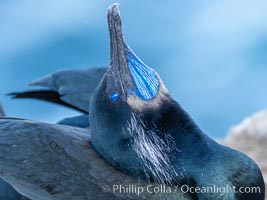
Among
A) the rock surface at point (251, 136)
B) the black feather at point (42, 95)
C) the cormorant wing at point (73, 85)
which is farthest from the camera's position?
the rock surface at point (251, 136)

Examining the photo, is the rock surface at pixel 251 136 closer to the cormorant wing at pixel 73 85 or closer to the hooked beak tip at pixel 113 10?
the cormorant wing at pixel 73 85

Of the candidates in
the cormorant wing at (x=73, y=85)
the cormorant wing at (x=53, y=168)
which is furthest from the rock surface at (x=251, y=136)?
the cormorant wing at (x=53, y=168)

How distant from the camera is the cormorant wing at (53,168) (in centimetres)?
239

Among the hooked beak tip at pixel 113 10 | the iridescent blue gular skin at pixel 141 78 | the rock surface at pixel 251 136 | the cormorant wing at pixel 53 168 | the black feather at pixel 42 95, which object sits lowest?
the rock surface at pixel 251 136

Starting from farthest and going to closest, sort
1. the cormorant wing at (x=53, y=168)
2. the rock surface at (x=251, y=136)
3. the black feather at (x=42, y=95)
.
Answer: the rock surface at (x=251, y=136)
the black feather at (x=42, y=95)
the cormorant wing at (x=53, y=168)

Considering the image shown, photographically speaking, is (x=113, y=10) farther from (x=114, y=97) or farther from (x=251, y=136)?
(x=251, y=136)

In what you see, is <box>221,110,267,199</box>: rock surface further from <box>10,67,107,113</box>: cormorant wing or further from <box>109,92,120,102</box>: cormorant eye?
<box>109,92,120,102</box>: cormorant eye

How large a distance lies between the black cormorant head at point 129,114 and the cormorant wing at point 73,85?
0.90 metres

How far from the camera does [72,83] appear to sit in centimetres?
341

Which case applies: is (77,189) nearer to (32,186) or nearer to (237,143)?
(32,186)

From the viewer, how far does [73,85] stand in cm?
340

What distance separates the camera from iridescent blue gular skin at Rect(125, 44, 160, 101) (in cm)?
245

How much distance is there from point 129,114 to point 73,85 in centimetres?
101

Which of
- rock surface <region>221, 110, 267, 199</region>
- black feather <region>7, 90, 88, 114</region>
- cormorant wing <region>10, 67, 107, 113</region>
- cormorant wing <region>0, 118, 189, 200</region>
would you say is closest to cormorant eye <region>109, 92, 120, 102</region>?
cormorant wing <region>0, 118, 189, 200</region>
